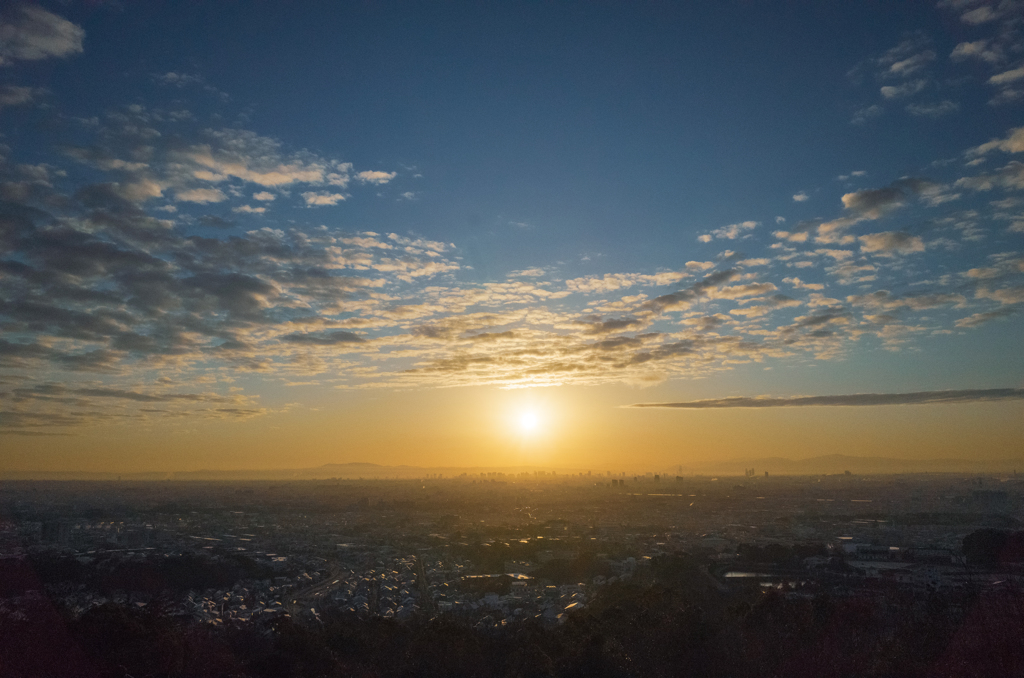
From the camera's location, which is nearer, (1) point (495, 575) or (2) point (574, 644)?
(2) point (574, 644)

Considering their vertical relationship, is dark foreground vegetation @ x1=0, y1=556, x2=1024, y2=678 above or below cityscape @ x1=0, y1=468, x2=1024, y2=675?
above

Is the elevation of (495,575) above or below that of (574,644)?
below

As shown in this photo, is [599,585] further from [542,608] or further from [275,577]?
[275,577]

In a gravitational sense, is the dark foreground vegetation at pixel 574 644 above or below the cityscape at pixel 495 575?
above

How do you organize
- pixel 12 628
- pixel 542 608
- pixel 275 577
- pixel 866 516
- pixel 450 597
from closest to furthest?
pixel 12 628 → pixel 542 608 → pixel 450 597 → pixel 275 577 → pixel 866 516

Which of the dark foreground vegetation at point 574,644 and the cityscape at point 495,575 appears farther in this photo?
the cityscape at point 495,575

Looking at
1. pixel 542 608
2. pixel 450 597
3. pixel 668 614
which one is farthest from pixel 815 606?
pixel 450 597

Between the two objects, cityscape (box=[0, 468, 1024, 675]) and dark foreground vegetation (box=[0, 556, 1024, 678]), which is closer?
dark foreground vegetation (box=[0, 556, 1024, 678])

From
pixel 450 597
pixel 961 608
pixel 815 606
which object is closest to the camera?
pixel 815 606
